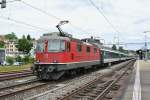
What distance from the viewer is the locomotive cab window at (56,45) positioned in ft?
70.9

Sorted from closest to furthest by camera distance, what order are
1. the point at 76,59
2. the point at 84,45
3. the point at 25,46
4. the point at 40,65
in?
the point at 40,65 → the point at 76,59 → the point at 84,45 → the point at 25,46

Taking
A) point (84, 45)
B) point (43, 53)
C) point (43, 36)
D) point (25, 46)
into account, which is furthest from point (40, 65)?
point (25, 46)

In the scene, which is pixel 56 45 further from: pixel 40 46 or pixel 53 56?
pixel 40 46

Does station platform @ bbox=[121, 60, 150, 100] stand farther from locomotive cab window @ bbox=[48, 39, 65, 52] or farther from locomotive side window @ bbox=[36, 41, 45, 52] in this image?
locomotive side window @ bbox=[36, 41, 45, 52]

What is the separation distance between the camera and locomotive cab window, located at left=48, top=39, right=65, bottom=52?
21.6 meters

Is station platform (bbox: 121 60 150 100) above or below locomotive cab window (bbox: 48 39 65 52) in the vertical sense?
below

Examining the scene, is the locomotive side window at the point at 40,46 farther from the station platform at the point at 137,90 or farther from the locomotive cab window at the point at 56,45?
the station platform at the point at 137,90

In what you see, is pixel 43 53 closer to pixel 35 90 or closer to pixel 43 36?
pixel 43 36

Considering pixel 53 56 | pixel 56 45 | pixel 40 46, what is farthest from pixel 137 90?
pixel 40 46

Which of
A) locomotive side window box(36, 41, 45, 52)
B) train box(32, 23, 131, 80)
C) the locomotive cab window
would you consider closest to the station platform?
train box(32, 23, 131, 80)

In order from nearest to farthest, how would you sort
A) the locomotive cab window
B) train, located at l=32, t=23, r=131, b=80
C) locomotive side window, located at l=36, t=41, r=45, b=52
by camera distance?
train, located at l=32, t=23, r=131, b=80
the locomotive cab window
locomotive side window, located at l=36, t=41, r=45, b=52

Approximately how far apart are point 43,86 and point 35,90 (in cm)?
195

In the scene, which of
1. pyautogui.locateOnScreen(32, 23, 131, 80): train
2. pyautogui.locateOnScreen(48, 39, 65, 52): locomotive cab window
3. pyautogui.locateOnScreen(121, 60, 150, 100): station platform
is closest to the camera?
pyautogui.locateOnScreen(121, 60, 150, 100): station platform

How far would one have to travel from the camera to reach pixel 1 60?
71.8 meters
